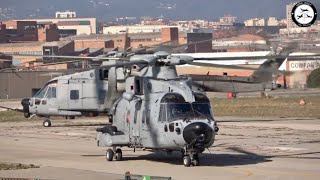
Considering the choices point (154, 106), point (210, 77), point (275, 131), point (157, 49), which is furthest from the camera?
point (210, 77)

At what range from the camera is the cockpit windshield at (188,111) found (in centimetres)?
2556

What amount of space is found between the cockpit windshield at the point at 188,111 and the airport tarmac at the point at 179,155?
56.9 inches

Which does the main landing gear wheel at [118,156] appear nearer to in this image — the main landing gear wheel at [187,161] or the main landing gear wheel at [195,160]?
the main landing gear wheel at [187,161]

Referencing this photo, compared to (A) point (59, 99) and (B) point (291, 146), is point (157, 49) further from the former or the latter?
(A) point (59, 99)

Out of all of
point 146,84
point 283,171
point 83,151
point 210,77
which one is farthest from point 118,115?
point 210,77

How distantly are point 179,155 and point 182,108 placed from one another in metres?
4.20

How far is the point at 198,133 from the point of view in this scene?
24828mm

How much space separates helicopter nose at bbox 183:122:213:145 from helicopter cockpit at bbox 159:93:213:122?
1.55 ft

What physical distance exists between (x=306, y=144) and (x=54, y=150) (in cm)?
934

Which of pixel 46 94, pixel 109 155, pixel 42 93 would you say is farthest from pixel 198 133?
pixel 42 93

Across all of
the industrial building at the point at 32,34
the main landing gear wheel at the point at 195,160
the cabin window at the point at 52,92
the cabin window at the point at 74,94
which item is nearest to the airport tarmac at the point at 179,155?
the main landing gear wheel at the point at 195,160

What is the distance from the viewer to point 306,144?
108 feet

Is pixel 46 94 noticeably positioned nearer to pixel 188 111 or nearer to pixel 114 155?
pixel 114 155

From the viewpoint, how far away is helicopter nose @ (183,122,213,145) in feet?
81.5
